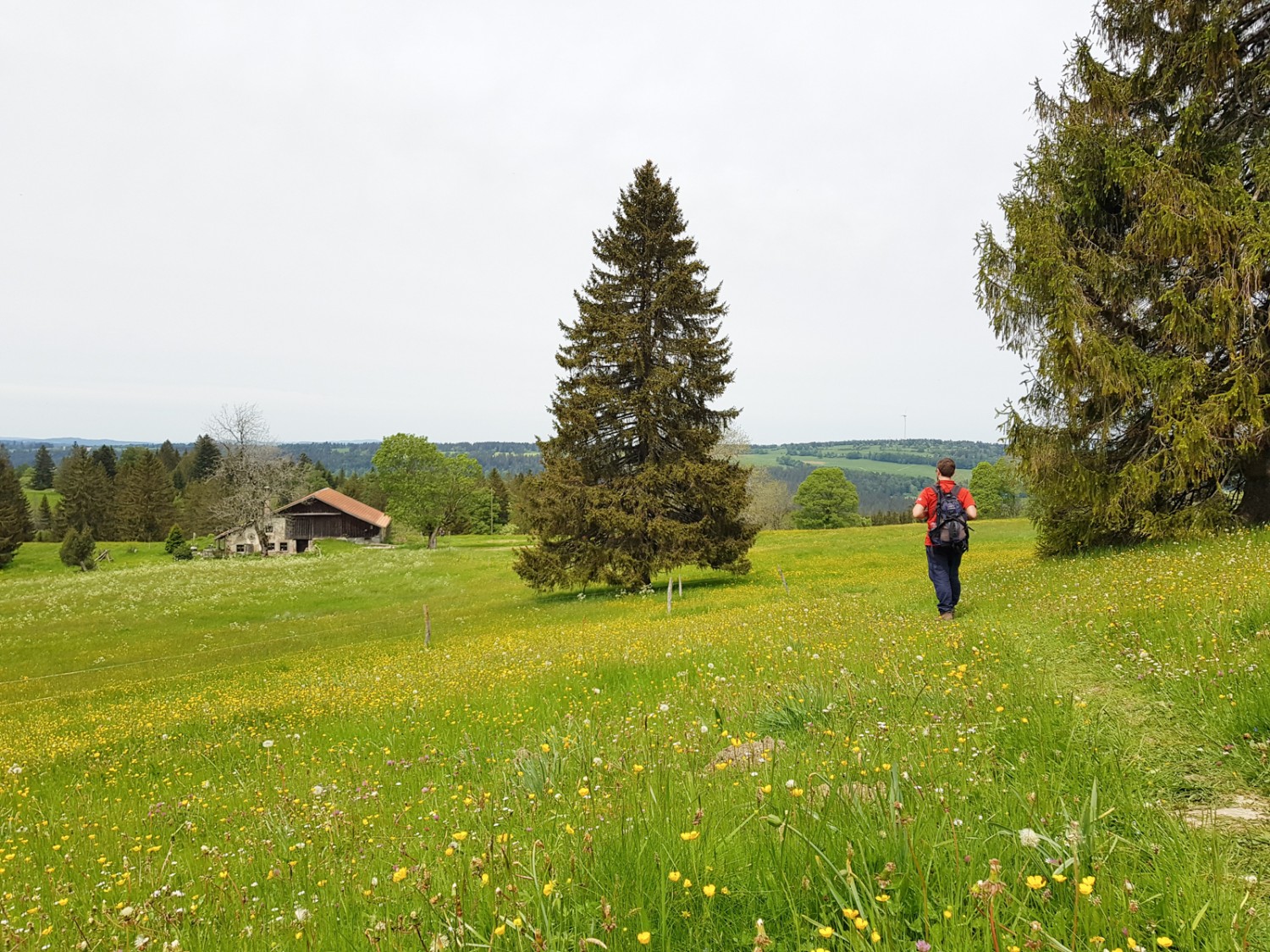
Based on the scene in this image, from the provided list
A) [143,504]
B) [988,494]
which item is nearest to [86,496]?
[143,504]

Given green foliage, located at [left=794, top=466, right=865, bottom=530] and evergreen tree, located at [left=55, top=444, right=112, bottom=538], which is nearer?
evergreen tree, located at [left=55, top=444, right=112, bottom=538]

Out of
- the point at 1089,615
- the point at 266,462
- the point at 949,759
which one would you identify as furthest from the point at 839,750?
the point at 266,462

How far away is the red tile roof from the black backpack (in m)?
80.0

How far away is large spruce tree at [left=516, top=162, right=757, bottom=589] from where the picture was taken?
25250 mm

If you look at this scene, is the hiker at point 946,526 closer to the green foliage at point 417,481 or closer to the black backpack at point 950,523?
the black backpack at point 950,523

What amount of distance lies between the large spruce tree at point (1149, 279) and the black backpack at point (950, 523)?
296 inches

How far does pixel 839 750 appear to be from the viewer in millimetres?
4102

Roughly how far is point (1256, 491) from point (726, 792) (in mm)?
18554

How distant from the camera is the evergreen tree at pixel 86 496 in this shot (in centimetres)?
9081

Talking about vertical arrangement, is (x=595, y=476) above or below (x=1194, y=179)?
below

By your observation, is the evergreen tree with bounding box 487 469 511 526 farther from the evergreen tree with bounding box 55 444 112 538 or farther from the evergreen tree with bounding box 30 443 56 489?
the evergreen tree with bounding box 30 443 56 489

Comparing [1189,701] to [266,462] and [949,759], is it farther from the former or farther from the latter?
[266,462]

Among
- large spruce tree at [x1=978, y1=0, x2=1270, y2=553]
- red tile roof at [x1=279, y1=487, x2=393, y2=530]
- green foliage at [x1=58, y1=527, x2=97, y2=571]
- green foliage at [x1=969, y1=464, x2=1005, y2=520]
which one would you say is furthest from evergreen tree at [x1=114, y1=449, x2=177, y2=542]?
green foliage at [x1=969, y1=464, x2=1005, y2=520]

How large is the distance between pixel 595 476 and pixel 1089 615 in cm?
1980
